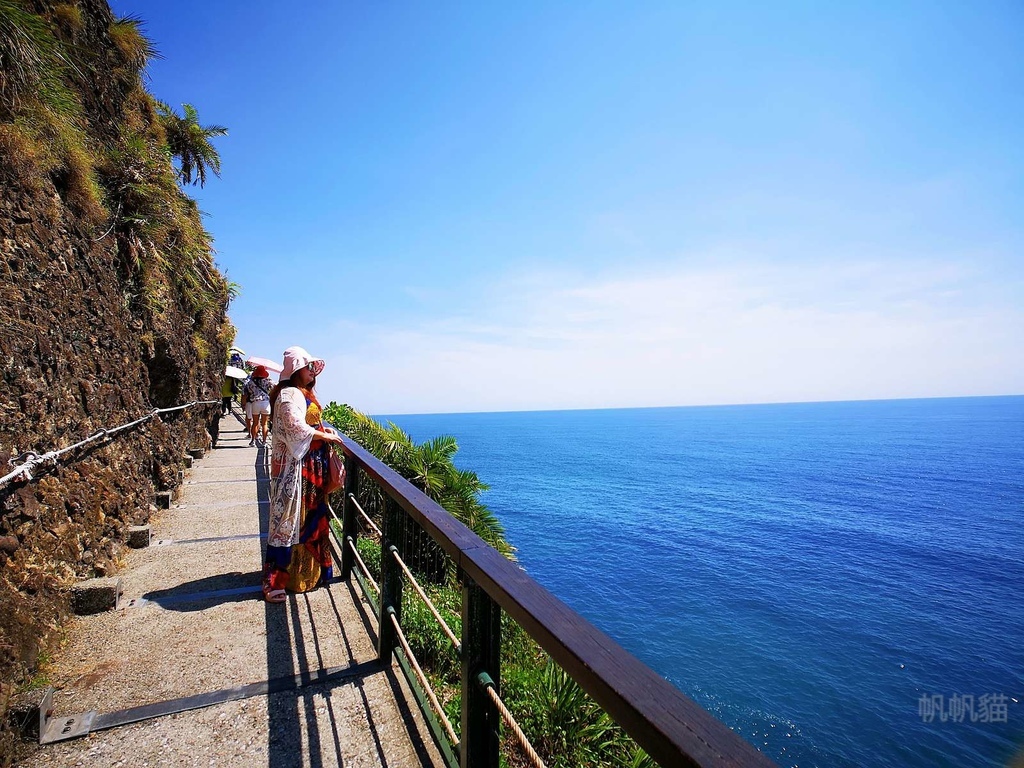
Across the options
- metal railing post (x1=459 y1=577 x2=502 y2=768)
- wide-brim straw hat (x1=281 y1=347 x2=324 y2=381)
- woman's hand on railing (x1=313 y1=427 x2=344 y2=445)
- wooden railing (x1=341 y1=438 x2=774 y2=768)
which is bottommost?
metal railing post (x1=459 y1=577 x2=502 y2=768)

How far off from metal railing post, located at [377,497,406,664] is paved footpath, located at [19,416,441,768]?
0.13 m

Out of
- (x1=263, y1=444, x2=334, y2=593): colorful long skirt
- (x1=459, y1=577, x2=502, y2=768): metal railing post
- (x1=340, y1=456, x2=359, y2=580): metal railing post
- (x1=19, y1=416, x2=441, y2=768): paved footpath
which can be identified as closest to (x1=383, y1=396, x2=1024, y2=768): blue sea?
(x1=340, y1=456, x2=359, y2=580): metal railing post

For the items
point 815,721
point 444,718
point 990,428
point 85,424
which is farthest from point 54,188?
point 990,428

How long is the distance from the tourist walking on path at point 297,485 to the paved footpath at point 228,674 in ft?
0.64

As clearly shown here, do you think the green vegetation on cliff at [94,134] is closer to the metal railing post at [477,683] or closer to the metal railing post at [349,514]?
the metal railing post at [349,514]

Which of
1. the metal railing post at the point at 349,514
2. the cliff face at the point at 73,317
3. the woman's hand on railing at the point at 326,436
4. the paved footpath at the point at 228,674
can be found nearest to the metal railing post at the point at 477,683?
the paved footpath at the point at 228,674

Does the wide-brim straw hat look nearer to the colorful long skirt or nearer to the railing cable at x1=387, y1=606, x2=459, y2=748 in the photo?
the colorful long skirt

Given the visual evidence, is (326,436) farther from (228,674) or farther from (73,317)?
(73,317)

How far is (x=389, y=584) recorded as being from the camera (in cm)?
289

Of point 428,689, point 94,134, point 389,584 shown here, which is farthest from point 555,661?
point 94,134

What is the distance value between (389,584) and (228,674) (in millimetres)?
1006

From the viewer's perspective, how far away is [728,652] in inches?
980

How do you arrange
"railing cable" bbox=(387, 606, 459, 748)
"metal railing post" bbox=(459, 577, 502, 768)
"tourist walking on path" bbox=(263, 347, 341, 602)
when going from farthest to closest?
"tourist walking on path" bbox=(263, 347, 341, 602), "railing cable" bbox=(387, 606, 459, 748), "metal railing post" bbox=(459, 577, 502, 768)

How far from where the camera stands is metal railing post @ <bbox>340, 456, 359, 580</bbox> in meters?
3.96
